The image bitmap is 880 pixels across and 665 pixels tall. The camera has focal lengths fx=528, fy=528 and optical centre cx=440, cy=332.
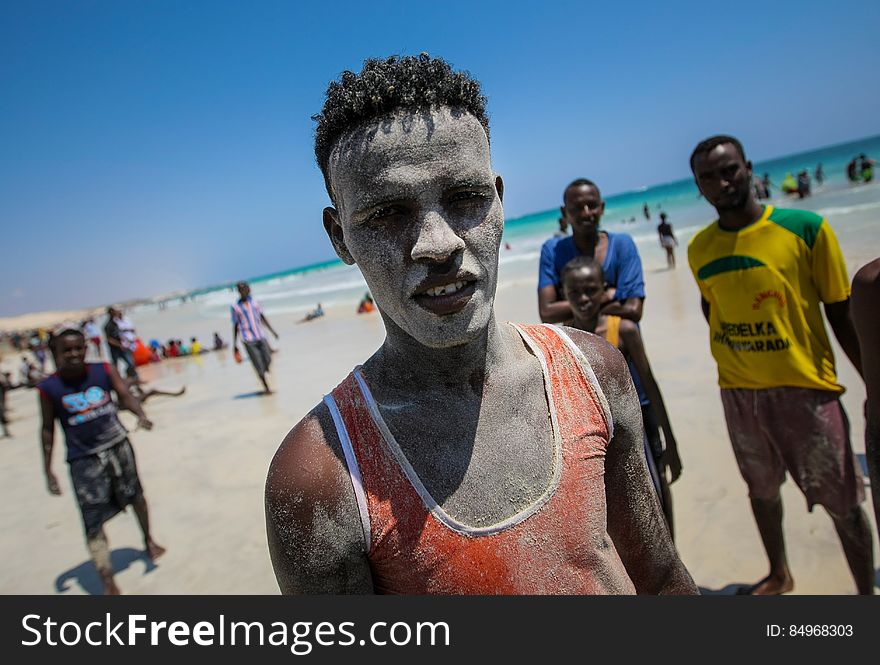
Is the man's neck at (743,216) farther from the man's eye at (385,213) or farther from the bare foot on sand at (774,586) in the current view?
the man's eye at (385,213)

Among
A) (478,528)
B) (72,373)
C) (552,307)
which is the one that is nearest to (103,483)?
(72,373)

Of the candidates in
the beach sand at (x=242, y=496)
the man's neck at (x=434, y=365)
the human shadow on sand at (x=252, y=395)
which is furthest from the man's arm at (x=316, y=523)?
the human shadow on sand at (x=252, y=395)

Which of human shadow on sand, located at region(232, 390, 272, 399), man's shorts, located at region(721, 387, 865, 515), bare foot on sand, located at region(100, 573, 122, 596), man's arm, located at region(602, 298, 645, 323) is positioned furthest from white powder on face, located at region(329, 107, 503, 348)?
human shadow on sand, located at region(232, 390, 272, 399)

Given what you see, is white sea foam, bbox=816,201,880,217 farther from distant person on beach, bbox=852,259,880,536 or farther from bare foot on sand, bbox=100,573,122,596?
bare foot on sand, bbox=100,573,122,596

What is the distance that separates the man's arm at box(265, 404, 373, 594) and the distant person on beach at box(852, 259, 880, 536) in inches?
71.3

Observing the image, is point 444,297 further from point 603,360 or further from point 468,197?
point 603,360

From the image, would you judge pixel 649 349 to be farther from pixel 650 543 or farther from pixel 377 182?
pixel 377 182

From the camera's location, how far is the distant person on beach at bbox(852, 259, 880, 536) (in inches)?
72.4

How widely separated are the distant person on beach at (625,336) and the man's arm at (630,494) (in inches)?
60.7

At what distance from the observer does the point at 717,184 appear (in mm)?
3082

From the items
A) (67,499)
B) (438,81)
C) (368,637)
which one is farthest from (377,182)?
(67,499)

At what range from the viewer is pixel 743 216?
305 cm

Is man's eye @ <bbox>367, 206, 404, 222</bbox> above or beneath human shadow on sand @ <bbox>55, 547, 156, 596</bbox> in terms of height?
above

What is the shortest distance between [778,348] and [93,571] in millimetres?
6067
